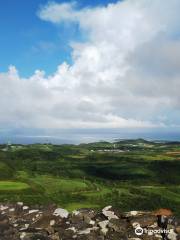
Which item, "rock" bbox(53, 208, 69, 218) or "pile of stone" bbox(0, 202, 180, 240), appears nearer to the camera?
"pile of stone" bbox(0, 202, 180, 240)

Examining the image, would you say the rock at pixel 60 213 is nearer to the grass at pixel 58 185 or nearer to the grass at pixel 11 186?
the grass at pixel 11 186

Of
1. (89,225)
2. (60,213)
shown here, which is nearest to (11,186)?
(60,213)

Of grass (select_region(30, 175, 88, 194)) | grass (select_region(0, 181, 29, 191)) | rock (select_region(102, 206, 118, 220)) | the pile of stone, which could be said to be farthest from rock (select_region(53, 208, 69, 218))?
grass (select_region(30, 175, 88, 194))

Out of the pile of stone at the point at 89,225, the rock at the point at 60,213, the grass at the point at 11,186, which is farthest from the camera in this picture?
the grass at the point at 11,186

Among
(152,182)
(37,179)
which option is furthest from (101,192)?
(152,182)

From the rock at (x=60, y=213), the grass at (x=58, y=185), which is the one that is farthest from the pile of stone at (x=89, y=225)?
the grass at (x=58, y=185)

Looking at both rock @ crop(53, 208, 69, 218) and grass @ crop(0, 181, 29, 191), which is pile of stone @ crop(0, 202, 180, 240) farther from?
grass @ crop(0, 181, 29, 191)

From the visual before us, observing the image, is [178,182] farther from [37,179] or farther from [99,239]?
[99,239]

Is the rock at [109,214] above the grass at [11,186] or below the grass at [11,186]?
above
